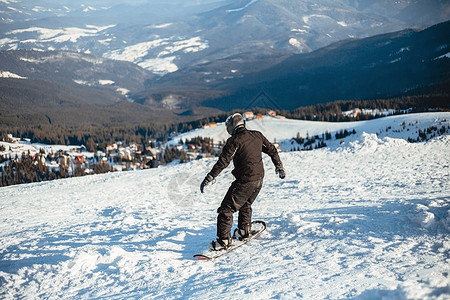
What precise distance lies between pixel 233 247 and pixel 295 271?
5.68 feet

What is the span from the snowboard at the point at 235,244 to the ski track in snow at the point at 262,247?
0.40 feet

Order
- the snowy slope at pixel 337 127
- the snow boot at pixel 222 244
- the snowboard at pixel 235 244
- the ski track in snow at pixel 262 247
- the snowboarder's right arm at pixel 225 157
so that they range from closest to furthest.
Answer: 1. the ski track in snow at pixel 262 247
2. the snowboarder's right arm at pixel 225 157
3. the snowboard at pixel 235 244
4. the snow boot at pixel 222 244
5. the snowy slope at pixel 337 127


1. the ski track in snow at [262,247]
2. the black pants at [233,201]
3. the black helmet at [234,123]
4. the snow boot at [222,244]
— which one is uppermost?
the black helmet at [234,123]

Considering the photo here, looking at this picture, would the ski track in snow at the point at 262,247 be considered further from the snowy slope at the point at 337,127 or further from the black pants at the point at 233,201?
the snowy slope at the point at 337,127

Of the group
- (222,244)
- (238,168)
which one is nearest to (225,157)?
(238,168)

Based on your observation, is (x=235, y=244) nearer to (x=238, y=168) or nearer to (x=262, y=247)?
(x=262, y=247)

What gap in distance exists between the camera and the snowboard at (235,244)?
677 centimetres

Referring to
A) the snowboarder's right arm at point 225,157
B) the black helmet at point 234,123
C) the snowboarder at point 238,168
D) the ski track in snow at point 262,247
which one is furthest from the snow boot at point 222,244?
the black helmet at point 234,123

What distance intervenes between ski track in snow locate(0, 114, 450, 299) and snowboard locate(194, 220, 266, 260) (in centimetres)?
12

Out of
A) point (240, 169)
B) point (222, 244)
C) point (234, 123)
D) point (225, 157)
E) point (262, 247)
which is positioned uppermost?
point (234, 123)

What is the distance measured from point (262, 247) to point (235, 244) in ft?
1.89

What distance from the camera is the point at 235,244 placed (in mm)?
7207

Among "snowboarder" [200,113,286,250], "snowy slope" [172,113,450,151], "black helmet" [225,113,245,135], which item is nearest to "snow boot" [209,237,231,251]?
"snowboarder" [200,113,286,250]

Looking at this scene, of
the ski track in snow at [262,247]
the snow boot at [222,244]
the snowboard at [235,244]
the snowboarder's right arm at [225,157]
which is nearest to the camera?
the ski track in snow at [262,247]
